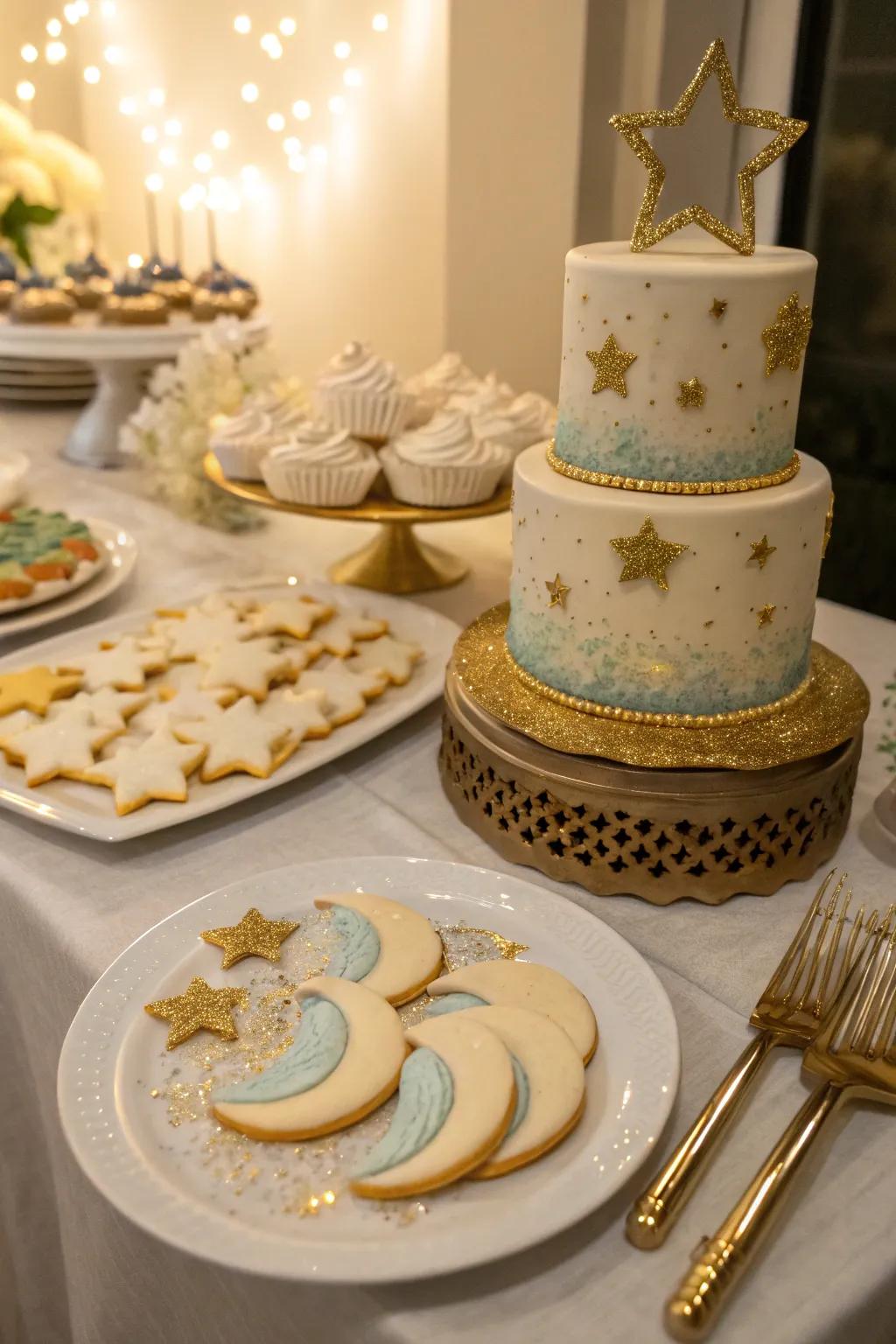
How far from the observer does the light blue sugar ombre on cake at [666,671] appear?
33.8 inches

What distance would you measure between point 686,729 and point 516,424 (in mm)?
650

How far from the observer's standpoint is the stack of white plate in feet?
7.45

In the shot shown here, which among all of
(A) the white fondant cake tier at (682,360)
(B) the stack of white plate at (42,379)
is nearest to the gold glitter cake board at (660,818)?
(A) the white fondant cake tier at (682,360)

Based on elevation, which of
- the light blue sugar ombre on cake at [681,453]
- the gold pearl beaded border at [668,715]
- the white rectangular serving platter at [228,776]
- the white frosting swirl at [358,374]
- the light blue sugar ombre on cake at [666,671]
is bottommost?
the white rectangular serving platter at [228,776]

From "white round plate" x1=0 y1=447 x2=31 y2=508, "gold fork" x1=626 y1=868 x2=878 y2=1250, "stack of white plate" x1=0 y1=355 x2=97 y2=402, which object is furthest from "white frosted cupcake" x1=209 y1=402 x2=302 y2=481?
"stack of white plate" x1=0 y1=355 x2=97 y2=402

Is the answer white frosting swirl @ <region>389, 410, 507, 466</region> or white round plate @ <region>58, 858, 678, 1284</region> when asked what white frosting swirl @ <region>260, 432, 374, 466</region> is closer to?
white frosting swirl @ <region>389, 410, 507, 466</region>

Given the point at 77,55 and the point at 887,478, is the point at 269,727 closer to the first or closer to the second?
the point at 887,478

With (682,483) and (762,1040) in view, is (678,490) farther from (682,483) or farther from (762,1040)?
(762,1040)

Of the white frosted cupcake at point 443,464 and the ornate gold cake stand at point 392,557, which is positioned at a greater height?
the white frosted cupcake at point 443,464

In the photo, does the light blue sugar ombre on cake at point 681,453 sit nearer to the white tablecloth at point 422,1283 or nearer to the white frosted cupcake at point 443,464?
the white tablecloth at point 422,1283

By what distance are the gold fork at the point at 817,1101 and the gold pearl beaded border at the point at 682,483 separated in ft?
1.08

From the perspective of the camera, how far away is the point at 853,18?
5.25 ft

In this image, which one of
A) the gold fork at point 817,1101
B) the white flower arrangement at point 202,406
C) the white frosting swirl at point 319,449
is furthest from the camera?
the white flower arrangement at point 202,406

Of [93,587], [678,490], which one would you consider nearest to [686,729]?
[678,490]
